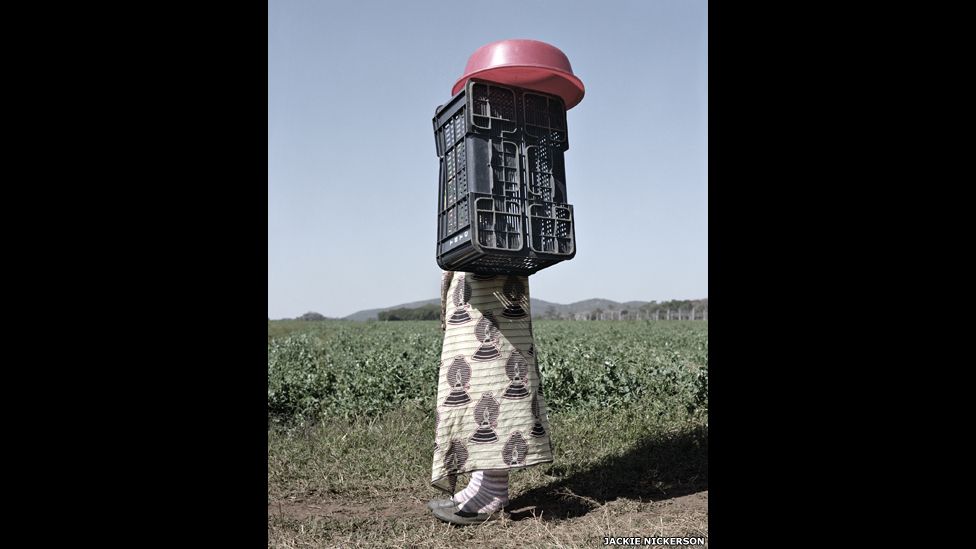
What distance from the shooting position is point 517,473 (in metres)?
4.19

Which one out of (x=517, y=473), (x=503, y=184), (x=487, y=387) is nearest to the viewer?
(x=503, y=184)

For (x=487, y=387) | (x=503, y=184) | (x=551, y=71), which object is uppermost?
(x=551, y=71)

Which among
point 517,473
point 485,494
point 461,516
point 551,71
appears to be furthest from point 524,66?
point 517,473

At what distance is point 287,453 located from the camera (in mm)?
4770

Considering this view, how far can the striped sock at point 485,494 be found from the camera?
332 centimetres

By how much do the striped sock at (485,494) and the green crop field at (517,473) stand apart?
96 millimetres

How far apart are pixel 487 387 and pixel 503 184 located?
98 centimetres

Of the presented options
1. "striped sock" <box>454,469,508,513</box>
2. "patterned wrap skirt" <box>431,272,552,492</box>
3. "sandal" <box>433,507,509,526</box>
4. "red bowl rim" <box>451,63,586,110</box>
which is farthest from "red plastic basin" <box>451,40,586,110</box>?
"sandal" <box>433,507,509,526</box>

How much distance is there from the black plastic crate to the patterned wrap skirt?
0.78 ft

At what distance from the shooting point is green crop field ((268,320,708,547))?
10.6 ft

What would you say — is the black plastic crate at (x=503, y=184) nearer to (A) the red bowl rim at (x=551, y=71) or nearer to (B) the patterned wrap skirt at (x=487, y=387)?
(A) the red bowl rim at (x=551, y=71)

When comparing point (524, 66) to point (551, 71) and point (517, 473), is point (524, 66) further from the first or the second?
point (517, 473)
